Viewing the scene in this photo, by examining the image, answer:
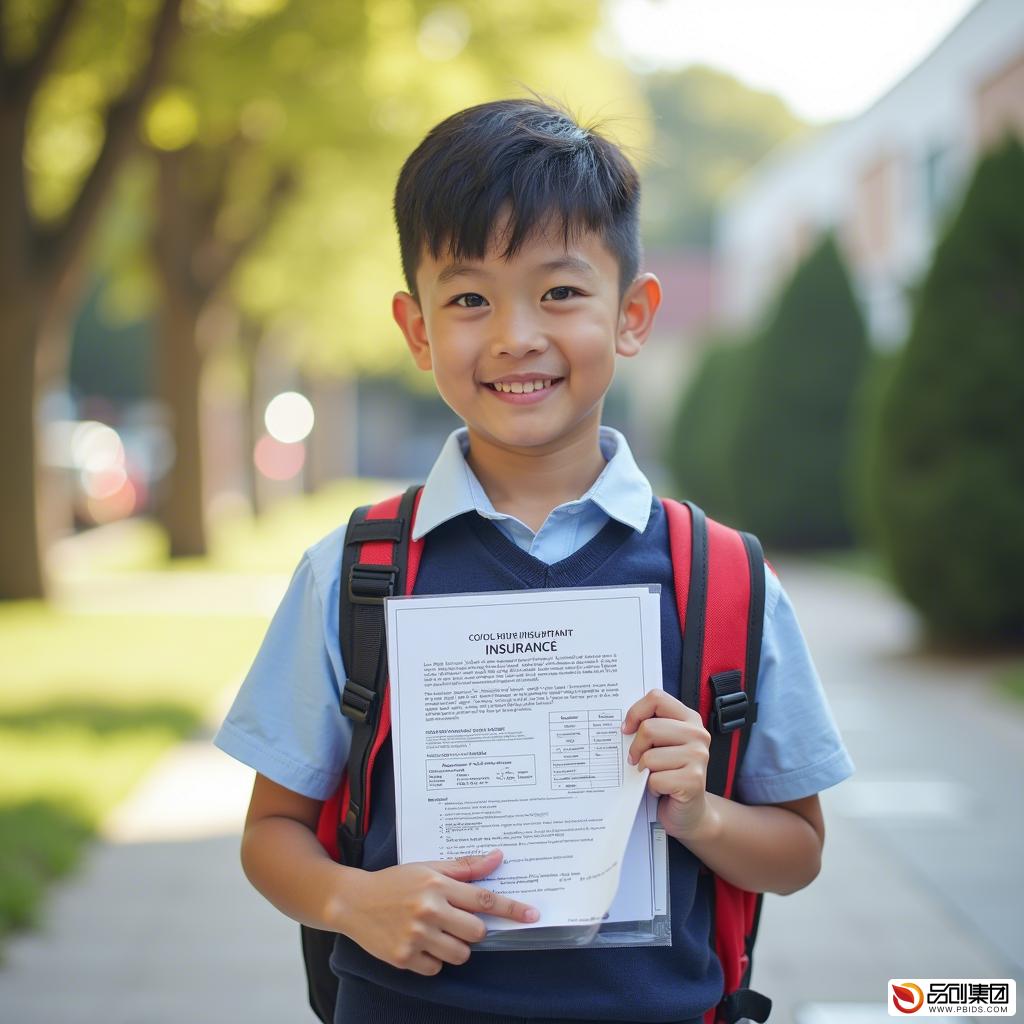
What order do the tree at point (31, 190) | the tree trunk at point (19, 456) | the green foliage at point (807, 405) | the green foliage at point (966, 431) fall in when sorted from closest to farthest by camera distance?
the green foliage at point (966, 431) < the tree at point (31, 190) < the tree trunk at point (19, 456) < the green foliage at point (807, 405)

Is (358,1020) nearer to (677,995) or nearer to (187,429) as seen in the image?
(677,995)

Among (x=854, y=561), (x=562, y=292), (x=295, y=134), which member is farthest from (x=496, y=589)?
(x=854, y=561)

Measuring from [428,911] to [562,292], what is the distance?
789 millimetres

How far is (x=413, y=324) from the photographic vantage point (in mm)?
1984

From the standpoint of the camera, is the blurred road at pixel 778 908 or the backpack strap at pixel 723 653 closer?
the backpack strap at pixel 723 653

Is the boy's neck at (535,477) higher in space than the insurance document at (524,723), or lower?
higher

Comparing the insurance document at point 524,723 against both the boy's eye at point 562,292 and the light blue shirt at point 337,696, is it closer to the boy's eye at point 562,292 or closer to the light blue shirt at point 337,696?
the light blue shirt at point 337,696

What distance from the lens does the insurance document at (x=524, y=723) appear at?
66.4 inches

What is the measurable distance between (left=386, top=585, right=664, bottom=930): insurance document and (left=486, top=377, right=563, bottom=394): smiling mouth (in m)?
0.28

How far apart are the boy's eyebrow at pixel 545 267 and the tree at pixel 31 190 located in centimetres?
856

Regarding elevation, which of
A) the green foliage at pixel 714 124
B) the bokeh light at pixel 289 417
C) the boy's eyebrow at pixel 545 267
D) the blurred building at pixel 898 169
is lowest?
the boy's eyebrow at pixel 545 267

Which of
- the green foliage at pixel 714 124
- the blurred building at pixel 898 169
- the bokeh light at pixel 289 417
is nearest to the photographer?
the blurred building at pixel 898 169

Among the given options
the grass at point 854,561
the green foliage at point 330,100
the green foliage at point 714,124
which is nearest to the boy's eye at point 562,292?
the green foliage at point 330,100

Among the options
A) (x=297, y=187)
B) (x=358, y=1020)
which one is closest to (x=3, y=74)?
(x=297, y=187)
